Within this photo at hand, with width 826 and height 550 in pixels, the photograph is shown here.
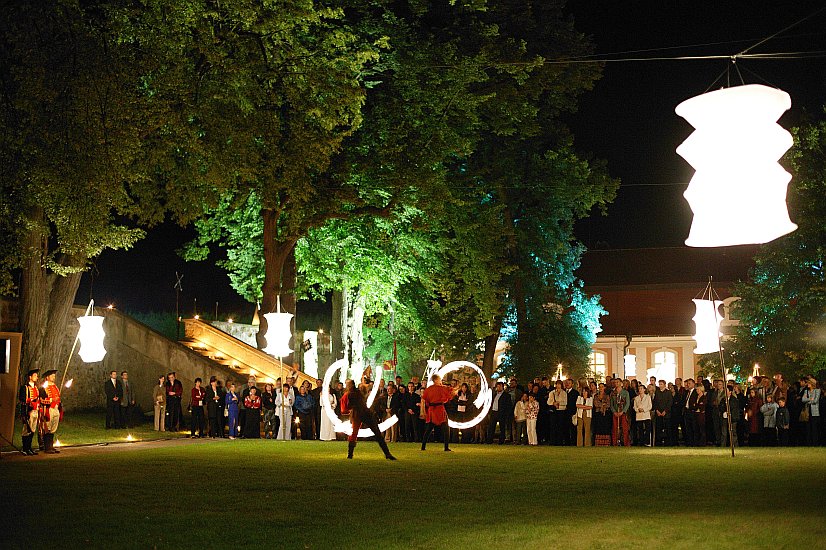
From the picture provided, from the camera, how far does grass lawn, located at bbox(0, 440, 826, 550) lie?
10438mm

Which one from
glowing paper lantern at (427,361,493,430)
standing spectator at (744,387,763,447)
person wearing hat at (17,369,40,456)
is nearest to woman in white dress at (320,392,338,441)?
glowing paper lantern at (427,361,493,430)

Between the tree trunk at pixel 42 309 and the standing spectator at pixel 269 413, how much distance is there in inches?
250

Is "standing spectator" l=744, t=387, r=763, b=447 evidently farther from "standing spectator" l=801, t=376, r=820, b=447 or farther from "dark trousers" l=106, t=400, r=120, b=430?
"dark trousers" l=106, t=400, r=120, b=430

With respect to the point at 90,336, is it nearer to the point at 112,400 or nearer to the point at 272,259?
the point at 112,400

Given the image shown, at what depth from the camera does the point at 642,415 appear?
92.3 ft

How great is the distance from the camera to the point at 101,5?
78.3 ft

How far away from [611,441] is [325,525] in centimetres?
1860

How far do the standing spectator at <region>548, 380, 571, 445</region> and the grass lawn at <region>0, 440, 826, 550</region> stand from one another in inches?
271

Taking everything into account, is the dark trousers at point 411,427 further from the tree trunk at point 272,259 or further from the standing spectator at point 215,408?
the tree trunk at point 272,259

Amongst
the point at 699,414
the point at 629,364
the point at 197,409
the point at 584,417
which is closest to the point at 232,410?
the point at 197,409

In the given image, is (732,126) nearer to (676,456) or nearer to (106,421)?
(676,456)

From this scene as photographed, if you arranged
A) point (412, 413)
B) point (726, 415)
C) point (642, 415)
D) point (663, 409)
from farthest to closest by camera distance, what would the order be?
point (412, 413) → point (663, 409) → point (642, 415) → point (726, 415)

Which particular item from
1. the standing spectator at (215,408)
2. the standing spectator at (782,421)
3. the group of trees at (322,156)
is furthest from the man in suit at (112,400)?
the standing spectator at (782,421)

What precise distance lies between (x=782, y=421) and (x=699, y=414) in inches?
80.4
